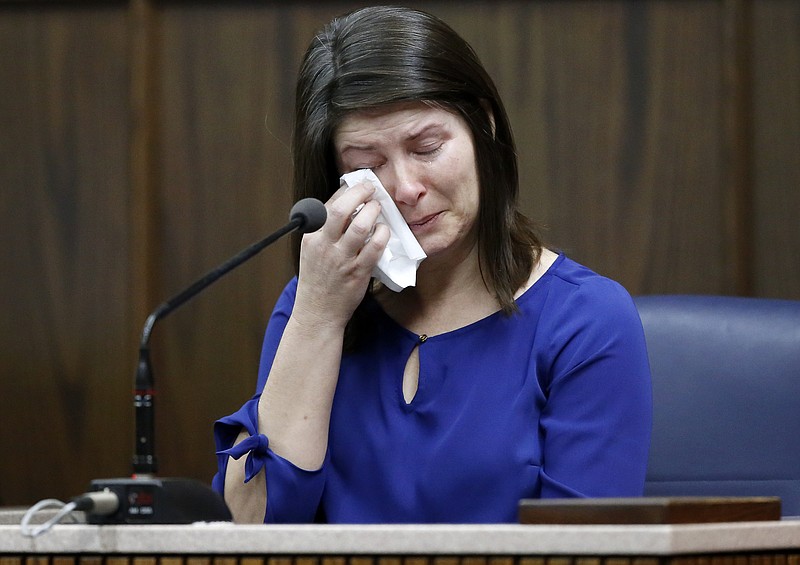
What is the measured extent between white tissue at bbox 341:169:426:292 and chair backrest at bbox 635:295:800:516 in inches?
14.3

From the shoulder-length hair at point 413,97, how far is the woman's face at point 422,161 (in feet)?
0.05

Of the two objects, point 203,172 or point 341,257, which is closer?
point 341,257

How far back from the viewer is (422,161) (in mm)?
1409

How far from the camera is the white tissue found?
4.61 ft

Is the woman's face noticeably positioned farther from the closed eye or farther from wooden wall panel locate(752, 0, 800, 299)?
wooden wall panel locate(752, 0, 800, 299)

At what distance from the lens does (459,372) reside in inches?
57.4

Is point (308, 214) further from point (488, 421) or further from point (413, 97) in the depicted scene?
point (488, 421)

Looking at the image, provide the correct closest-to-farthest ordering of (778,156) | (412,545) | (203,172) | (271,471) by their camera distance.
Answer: (412,545) → (271,471) → (778,156) → (203,172)

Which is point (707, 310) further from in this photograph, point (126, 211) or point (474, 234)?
point (126, 211)

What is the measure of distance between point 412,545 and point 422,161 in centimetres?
63

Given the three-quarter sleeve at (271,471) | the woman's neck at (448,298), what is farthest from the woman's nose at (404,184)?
the three-quarter sleeve at (271,471)

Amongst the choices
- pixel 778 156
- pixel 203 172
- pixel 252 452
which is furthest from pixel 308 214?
pixel 778 156

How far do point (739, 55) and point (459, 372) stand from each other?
3.53 ft

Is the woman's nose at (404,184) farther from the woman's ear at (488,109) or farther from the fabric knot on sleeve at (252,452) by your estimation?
the fabric knot on sleeve at (252,452)
